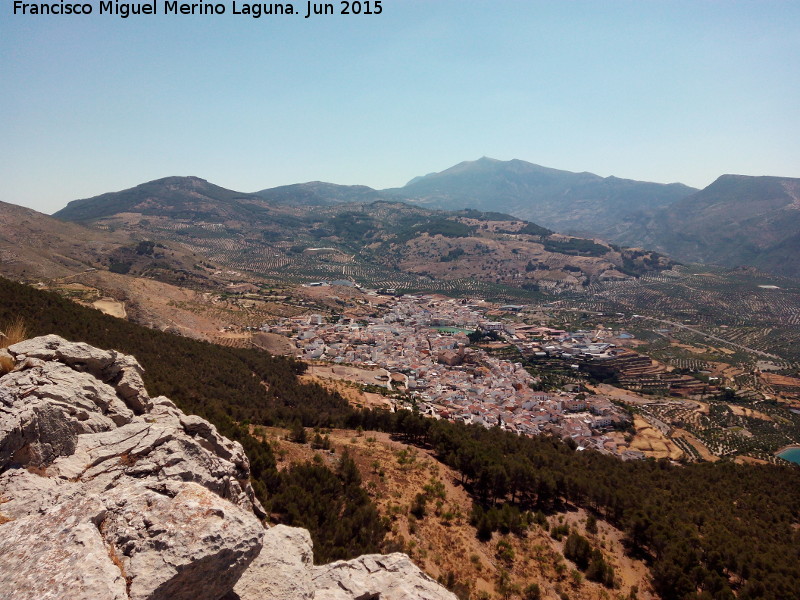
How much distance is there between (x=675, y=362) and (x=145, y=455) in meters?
81.5

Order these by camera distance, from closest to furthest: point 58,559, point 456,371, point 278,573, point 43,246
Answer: point 58,559
point 278,573
point 456,371
point 43,246

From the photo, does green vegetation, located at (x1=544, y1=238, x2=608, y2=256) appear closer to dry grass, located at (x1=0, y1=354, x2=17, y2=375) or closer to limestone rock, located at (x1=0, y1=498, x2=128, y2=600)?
dry grass, located at (x1=0, y1=354, x2=17, y2=375)

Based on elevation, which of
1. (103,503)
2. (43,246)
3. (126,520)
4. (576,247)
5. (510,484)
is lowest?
(510,484)

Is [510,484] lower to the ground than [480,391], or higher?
higher

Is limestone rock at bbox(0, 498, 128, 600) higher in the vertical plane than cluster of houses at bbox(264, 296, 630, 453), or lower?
higher

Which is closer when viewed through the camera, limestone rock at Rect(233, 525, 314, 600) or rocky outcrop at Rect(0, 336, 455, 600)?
rocky outcrop at Rect(0, 336, 455, 600)

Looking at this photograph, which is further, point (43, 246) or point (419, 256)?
point (419, 256)

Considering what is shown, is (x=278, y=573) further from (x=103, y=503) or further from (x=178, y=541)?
(x=103, y=503)

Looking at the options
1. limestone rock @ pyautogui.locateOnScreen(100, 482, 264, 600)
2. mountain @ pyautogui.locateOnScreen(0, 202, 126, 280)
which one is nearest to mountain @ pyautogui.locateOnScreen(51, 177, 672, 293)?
mountain @ pyautogui.locateOnScreen(0, 202, 126, 280)

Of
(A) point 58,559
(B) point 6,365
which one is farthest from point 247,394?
(A) point 58,559

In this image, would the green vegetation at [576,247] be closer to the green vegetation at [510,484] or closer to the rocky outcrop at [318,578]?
the green vegetation at [510,484]

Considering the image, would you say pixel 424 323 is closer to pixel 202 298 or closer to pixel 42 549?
pixel 202 298

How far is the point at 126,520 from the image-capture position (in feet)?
16.6

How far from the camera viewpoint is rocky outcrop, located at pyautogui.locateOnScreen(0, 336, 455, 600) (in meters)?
4.27
